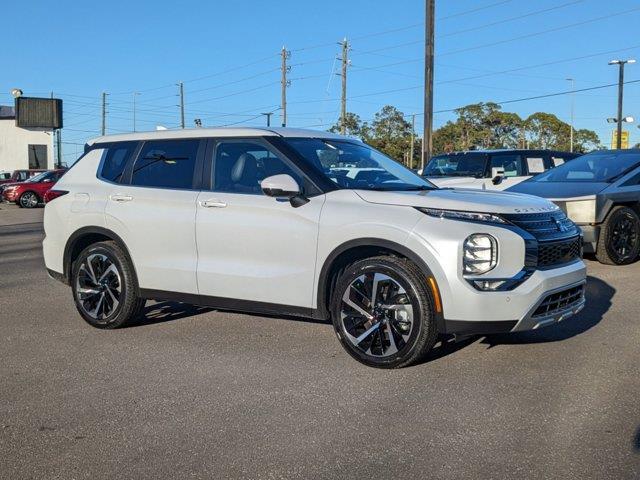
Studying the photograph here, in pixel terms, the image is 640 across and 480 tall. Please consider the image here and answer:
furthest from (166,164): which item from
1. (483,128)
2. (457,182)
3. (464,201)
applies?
(483,128)

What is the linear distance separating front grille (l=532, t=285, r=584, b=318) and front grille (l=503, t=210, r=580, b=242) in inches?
15.5

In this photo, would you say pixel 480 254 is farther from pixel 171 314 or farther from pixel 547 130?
pixel 547 130

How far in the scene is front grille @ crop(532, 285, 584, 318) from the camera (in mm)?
4769

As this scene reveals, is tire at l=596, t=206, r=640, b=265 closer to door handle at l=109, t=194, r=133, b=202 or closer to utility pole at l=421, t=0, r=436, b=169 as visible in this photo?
door handle at l=109, t=194, r=133, b=202

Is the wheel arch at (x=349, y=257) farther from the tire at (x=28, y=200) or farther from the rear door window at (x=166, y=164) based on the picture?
the tire at (x=28, y=200)

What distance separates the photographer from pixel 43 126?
2260 inches

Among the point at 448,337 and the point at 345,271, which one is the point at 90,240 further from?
the point at 448,337

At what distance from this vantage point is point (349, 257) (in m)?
5.16

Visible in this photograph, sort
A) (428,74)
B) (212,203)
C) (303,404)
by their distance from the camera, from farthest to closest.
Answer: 1. (428,74)
2. (212,203)
3. (303,404)

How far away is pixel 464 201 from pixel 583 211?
5159 millimetres

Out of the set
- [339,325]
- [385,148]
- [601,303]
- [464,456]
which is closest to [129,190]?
[339,325]

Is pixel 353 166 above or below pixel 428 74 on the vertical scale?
below

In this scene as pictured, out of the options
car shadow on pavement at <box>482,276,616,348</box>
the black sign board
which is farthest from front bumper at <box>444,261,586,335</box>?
the black sign board

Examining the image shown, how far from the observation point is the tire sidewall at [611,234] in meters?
9.53
